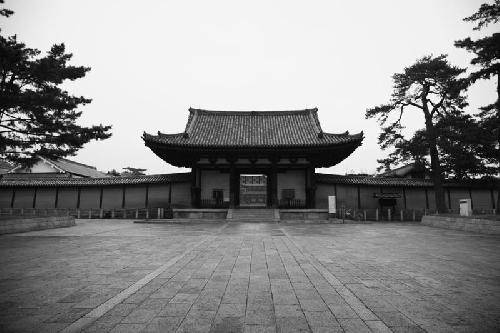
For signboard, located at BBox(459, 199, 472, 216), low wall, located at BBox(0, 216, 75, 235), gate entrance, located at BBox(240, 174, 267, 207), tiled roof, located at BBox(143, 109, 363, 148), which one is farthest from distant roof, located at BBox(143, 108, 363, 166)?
gate entrance, located at BBox(240, 174, 267, 207)

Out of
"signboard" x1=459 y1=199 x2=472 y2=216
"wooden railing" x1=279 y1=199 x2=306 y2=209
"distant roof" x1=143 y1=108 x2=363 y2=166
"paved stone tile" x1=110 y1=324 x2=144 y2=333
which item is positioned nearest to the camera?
"paved stone tile" x1=110 y1=324 x2=144 y2=333

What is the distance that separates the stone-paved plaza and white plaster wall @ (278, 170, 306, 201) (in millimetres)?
12898

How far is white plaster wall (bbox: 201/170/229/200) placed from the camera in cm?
1980

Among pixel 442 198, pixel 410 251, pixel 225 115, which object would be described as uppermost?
pixel 225 115

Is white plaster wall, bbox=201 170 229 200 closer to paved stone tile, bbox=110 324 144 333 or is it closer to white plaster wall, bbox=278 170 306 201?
white plaster wall, bbox=278 170 306 201

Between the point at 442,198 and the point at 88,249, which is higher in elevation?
the point at 442,198

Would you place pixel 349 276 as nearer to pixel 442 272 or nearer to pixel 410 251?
pixel 442 272

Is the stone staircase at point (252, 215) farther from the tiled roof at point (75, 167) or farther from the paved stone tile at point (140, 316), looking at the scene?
the tiled roof at point (75, 167)

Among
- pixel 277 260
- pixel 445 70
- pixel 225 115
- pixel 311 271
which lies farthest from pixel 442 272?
pixel 225 115

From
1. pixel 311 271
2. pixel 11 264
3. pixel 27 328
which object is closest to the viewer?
pixel 27 328

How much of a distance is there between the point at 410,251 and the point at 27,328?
8.25m

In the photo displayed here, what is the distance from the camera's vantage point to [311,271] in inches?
190

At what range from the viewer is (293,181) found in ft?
64.9

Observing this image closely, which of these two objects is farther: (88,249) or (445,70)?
(445,70)
